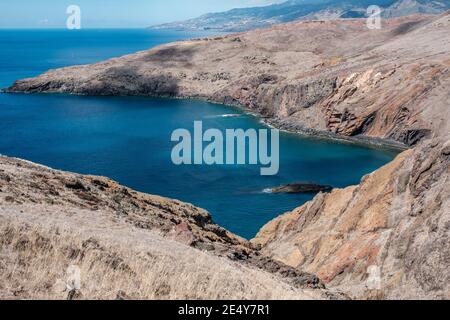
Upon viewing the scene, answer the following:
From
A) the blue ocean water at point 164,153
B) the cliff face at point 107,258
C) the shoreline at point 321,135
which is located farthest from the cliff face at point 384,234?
the shoreline at point 321,135

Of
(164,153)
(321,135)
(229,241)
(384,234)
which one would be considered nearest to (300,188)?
(164,153)

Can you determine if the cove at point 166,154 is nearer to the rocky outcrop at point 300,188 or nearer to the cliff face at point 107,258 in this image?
the rocky outcrop at point 300,188

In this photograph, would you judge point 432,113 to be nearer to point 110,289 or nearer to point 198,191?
point 198,191

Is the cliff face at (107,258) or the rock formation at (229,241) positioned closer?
the cliff face at (107,258)

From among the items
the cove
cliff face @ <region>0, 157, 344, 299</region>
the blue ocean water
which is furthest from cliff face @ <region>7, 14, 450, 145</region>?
cliff face @ <region>0, 157, 344, 299</region>

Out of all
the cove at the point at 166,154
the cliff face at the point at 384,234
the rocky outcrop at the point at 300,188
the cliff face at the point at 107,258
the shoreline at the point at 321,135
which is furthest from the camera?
the shoreline at the point at 321,135

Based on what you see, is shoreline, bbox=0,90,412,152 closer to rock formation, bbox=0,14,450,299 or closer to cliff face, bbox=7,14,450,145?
cliff face, bbox=7,14,450,145
